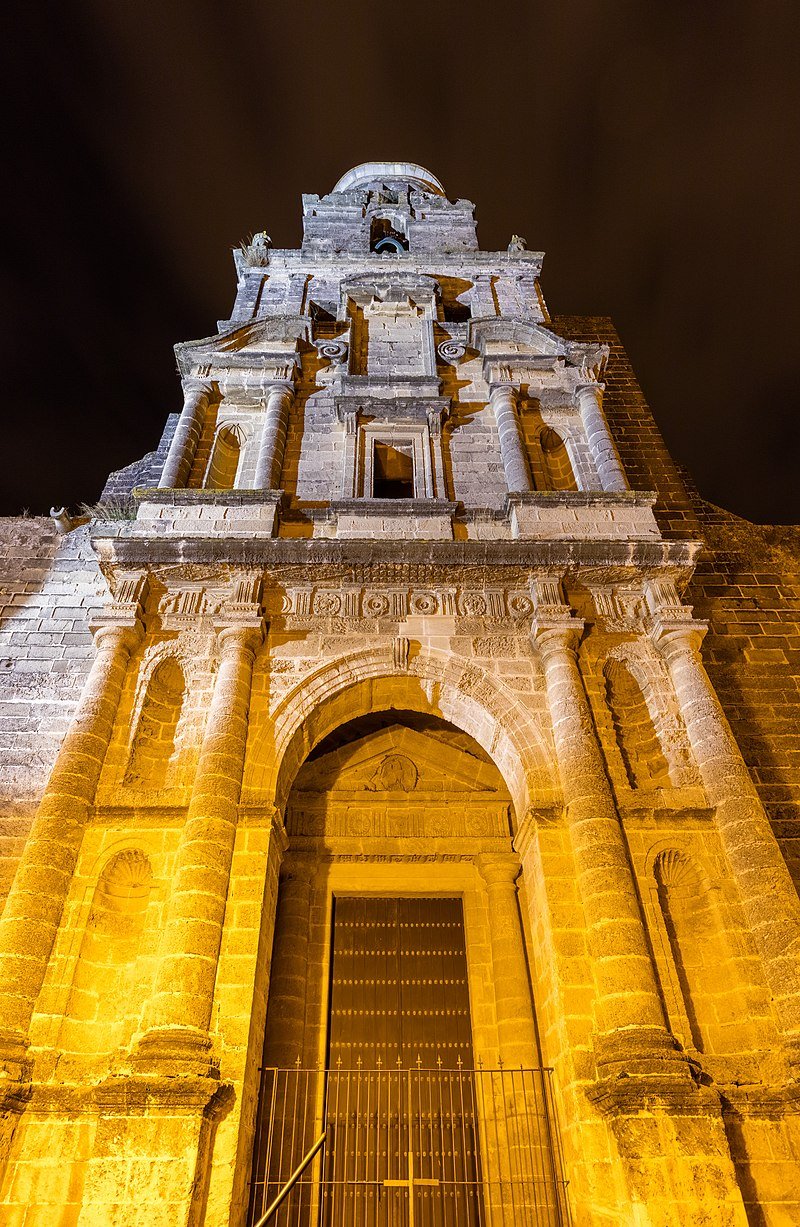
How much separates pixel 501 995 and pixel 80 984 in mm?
4684

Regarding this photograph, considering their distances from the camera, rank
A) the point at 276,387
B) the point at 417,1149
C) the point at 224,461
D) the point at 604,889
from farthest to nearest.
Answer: the point at 276,387 → the point at 224,461 → the point at 417,1149 → the point at 604,889

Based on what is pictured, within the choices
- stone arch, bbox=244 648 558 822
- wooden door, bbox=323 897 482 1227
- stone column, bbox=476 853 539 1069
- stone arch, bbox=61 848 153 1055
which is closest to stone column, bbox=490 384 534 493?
stone arch, bbox=244 648 558 822

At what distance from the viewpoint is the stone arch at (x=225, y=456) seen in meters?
11.6

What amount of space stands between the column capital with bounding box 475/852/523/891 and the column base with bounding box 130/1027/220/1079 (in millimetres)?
4367

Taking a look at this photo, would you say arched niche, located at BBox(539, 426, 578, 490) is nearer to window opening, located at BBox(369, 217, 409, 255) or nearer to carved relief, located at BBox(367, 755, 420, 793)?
carved relief, located at BBox(367, 755, 420, 793)

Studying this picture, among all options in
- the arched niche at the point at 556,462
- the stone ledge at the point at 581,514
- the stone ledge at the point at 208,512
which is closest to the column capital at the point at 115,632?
the stone ledge at the point at 208,512

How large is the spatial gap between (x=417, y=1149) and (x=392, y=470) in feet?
29.8

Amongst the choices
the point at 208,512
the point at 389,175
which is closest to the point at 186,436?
the point at 208,512

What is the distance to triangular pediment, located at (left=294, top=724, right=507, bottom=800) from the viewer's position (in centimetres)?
1039

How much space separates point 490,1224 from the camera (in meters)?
7.41

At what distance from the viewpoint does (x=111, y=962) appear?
23.0ft

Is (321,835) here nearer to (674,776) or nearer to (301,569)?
(301,569)

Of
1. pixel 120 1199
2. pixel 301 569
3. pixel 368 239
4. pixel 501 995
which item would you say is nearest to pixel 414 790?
pixel 501 995

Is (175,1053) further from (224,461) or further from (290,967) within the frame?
(224,461)
